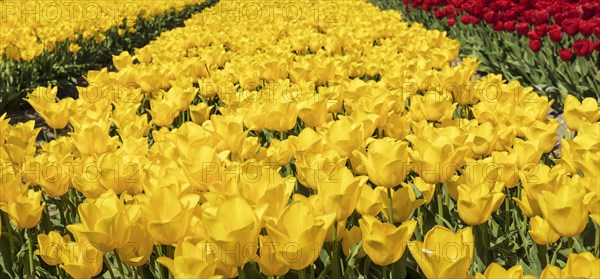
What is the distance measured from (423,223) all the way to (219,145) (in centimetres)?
80

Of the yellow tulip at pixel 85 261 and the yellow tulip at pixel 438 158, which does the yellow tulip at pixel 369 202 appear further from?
the yellow tulip at pixel 85 261

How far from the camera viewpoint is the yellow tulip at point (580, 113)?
238cm

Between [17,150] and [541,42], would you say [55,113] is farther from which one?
[541,42]

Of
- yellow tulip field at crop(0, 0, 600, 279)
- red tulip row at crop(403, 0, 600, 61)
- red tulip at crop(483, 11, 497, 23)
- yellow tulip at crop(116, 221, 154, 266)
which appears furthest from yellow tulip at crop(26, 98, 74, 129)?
red tulip at crop(483, 11, 497, 23)

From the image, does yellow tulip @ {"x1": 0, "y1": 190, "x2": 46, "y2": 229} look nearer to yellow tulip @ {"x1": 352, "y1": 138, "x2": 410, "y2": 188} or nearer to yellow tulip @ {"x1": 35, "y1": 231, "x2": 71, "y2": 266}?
yellow tulip @ {"x1": 35, "y1": 231, "x2": 71, "y2": 266}

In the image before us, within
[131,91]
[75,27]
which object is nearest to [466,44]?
[75,27]

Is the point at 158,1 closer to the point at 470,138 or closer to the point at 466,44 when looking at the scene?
the point at 466,44

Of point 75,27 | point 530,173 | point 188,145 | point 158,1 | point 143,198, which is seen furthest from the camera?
point 158,1

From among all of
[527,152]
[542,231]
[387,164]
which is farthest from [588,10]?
[387,164]

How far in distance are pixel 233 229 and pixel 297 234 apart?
157mm

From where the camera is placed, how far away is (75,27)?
9422mm

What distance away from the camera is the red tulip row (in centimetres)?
577

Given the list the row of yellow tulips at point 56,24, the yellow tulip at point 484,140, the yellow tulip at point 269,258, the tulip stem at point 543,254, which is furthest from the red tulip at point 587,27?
the row of yellow tulips at point 56,24

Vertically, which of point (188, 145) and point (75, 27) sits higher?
point (188, 145)
